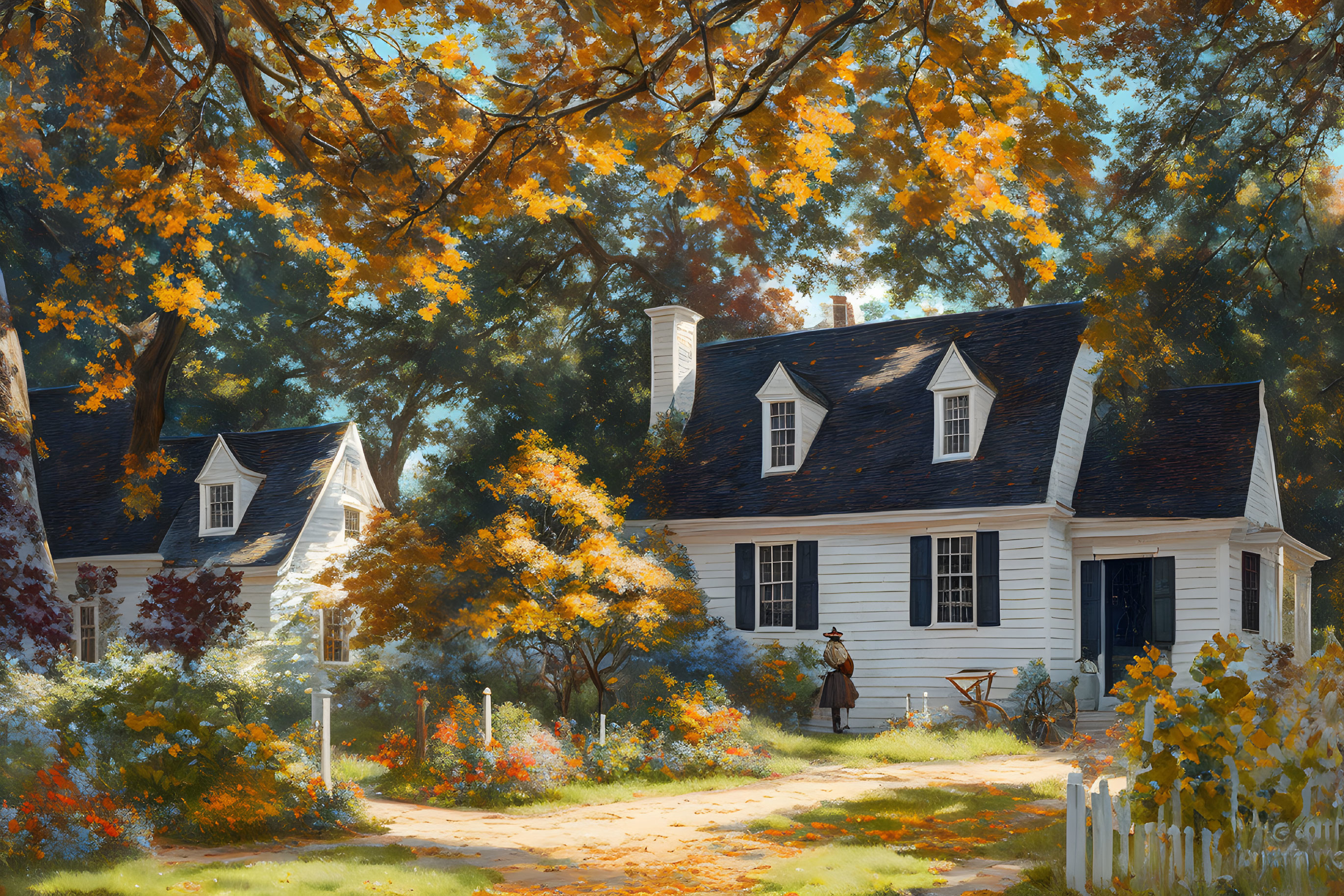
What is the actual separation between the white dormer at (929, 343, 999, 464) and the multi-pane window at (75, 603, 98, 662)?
14.8 meters

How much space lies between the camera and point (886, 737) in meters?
15.1

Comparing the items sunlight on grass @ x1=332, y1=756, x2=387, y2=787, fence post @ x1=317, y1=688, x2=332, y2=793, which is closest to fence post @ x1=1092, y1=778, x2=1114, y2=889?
fence post @ x1=317, y1=688, x2=332, y2=793

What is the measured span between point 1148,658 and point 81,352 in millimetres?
20591

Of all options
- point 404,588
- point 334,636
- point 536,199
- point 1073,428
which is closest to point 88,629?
point 334,636

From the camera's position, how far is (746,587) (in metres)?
18.7

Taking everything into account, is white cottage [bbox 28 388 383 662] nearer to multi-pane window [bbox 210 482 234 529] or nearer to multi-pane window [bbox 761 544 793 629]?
multi-pane window [bbox 210 482 234 529]

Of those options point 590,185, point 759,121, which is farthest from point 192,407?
point 759,121

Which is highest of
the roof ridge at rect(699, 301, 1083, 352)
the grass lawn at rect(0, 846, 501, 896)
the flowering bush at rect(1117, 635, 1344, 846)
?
the roof ridge at rect(699, 301, 1083, 352)

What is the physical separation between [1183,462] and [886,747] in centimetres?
691

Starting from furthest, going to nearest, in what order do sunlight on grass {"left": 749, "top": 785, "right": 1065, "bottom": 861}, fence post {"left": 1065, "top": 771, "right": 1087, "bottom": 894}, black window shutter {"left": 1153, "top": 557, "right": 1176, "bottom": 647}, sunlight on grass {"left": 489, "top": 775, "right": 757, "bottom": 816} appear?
black window shutter {"left": 1153, "top": 557, "right": 1176, "bottom": 647} → sunlight on grass {"left": 489, "top": 775, "right": 757, "bottom": 816} → sunlight on grass {"left": 749, "top": 785, "right": 1065, "bottom": 861} → fence post {"left": 1065, "top": 771, "right": 1087, "bottom": 894}

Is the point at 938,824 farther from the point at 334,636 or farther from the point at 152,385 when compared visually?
the point at 334,636

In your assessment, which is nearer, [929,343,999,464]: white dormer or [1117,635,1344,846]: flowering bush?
[1117,635,1344,846]: flowering bush

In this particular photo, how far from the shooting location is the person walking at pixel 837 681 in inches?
648

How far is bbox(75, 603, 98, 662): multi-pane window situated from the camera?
19.4 m
